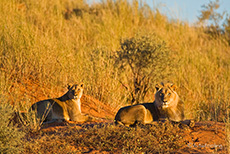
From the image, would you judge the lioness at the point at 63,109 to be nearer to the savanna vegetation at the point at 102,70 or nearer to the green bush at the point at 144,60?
the savanna vegetation at the point at 102,70

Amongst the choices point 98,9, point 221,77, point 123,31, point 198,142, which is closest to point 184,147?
point 198,142

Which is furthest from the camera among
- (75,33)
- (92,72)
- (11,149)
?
(75,33)

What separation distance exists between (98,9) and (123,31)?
511 centimetres

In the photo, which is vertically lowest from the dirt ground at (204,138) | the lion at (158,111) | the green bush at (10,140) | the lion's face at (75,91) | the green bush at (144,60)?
the dirt ground at (204,138)

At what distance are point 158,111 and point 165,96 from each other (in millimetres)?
385

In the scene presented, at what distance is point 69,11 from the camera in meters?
21.6

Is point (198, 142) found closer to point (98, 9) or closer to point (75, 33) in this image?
point (75, 33)

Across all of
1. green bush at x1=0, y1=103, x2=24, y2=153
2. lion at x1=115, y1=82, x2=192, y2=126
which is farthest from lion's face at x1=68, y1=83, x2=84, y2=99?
green bush at x1=0, y1=103, x2=24, y2=153

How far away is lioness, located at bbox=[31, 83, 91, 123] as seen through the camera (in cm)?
840

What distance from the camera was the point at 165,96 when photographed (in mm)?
7004

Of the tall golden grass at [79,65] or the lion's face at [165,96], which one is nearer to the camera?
the lion's face at [165,96]

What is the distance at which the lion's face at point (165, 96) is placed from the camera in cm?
703

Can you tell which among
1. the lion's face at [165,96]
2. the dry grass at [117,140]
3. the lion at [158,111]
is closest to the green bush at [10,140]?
the dry grass at [117,140]

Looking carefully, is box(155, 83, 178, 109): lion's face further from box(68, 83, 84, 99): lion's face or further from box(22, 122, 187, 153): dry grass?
box(68, 83, 84, 99): lion's face
